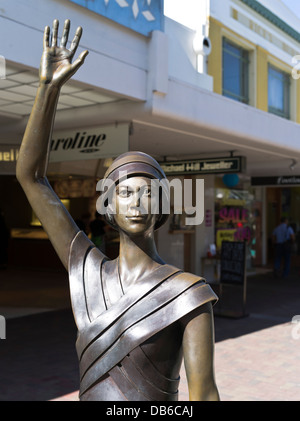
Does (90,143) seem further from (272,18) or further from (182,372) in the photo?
(272,18)

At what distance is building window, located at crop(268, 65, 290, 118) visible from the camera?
14695 millimetres

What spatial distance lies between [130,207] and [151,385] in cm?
61

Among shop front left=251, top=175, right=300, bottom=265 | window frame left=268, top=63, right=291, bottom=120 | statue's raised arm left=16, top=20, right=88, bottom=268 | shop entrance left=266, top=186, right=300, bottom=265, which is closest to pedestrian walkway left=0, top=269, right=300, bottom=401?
statue's raised arm left=16, top=20, right=88, bottom=268

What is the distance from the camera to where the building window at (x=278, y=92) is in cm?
1470

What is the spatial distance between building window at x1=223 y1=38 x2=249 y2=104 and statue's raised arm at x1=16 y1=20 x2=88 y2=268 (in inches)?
449

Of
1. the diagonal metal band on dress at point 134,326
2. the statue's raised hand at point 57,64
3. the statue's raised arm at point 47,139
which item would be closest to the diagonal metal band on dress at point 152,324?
the diagonal metal band on dress at point 134,326

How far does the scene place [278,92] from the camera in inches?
595

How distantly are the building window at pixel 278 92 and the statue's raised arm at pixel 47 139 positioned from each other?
13.5m

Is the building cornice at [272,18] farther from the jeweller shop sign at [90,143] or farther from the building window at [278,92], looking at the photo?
the jeweller shop sign at [90,143]

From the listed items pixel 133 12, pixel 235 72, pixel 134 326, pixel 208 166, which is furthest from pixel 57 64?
pixel 235 72
